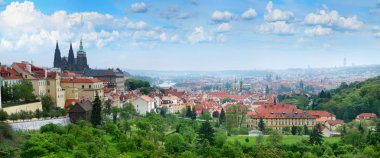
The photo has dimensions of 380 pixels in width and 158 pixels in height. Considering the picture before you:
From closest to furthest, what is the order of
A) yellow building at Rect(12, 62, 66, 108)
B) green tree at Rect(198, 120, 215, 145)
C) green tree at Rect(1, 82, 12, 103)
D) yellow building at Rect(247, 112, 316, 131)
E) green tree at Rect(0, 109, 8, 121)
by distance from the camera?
green tree at Rect(0, 109, 8, 121) → green tree at Rect(1, 82, 12, 103) → green tree at Rect(198, 120, 215, 145) → yellow building at Rect(12, 62, 66, 108) → yellow building at Rect(247, 112, 316, 131)

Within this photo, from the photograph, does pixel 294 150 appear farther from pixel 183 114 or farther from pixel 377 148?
pixel 183 114

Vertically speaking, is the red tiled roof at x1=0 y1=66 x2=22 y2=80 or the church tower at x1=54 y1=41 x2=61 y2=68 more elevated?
Answer: the church tower at x1=54 y1=41 x2=61 y2=68

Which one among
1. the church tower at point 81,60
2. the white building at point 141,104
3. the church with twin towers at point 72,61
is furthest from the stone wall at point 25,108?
the church tower at point 81,60

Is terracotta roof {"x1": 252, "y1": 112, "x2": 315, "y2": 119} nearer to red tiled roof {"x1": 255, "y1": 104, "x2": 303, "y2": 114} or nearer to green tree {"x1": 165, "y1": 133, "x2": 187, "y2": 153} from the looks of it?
red tiled roof {"x1": 255, "y1": 104, "x2": 303, "y2": 114}

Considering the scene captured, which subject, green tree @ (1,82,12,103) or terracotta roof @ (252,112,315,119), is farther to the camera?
terracotta roof @ (252,112,315,119)

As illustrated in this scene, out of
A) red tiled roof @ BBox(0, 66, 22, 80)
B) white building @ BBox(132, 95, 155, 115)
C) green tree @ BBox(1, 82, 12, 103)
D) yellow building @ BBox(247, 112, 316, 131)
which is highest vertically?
red tiled roof @ BBox(0, 66, 22, 80)

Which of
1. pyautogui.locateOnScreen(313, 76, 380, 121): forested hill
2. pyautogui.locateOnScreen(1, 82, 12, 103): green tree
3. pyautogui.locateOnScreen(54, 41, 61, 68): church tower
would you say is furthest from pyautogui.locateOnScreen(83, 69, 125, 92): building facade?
pyautogui.locateOnScreen(1, 82, 12, 103): green tree
